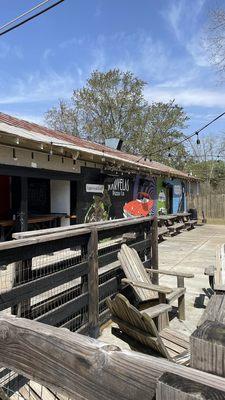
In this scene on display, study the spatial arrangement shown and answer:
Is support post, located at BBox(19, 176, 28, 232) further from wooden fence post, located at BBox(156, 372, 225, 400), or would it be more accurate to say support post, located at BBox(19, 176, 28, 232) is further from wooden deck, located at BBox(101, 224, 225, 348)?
wooden fence post, located at BBox(156, 372, 225, 400)

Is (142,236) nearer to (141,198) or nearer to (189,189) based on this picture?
(141,198)

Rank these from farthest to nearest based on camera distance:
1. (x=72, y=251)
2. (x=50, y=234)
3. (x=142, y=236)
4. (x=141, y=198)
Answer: (x=141, y=198) < (x=142, y=236) < (x=72, y=251) < (x=50, y=234)

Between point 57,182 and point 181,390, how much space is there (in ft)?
34.4

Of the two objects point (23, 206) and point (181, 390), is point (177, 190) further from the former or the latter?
point (181, 390)

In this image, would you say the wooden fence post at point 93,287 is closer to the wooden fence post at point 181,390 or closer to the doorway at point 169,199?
the wooden fence post at point 181,390

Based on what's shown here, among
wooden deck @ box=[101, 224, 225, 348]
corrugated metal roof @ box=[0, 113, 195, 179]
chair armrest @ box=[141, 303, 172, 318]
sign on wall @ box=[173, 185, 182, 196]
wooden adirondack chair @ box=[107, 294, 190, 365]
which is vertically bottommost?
wooden deck @ box=[101, 224, 225, 348]

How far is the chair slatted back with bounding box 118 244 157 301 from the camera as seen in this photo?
16.7 ft

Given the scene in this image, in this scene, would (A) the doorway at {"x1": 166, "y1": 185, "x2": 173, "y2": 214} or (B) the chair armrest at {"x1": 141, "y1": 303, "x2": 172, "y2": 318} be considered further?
(A) the doorway at {"x1": 166, "y1": 185, "x2": 173, "y2": 214}

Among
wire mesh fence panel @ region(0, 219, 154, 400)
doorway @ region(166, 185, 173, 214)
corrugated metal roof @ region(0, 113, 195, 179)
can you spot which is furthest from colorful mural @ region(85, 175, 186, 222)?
wire mesh fence panel @ region(0, 219, 154, 400)

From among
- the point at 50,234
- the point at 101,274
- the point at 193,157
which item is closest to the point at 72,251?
the point at 50,234

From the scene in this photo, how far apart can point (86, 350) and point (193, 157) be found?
117ft

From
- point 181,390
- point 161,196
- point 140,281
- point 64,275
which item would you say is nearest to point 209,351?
point 181,390

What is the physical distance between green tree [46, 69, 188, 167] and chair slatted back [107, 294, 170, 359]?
2866cm

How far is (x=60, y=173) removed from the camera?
9.89m
